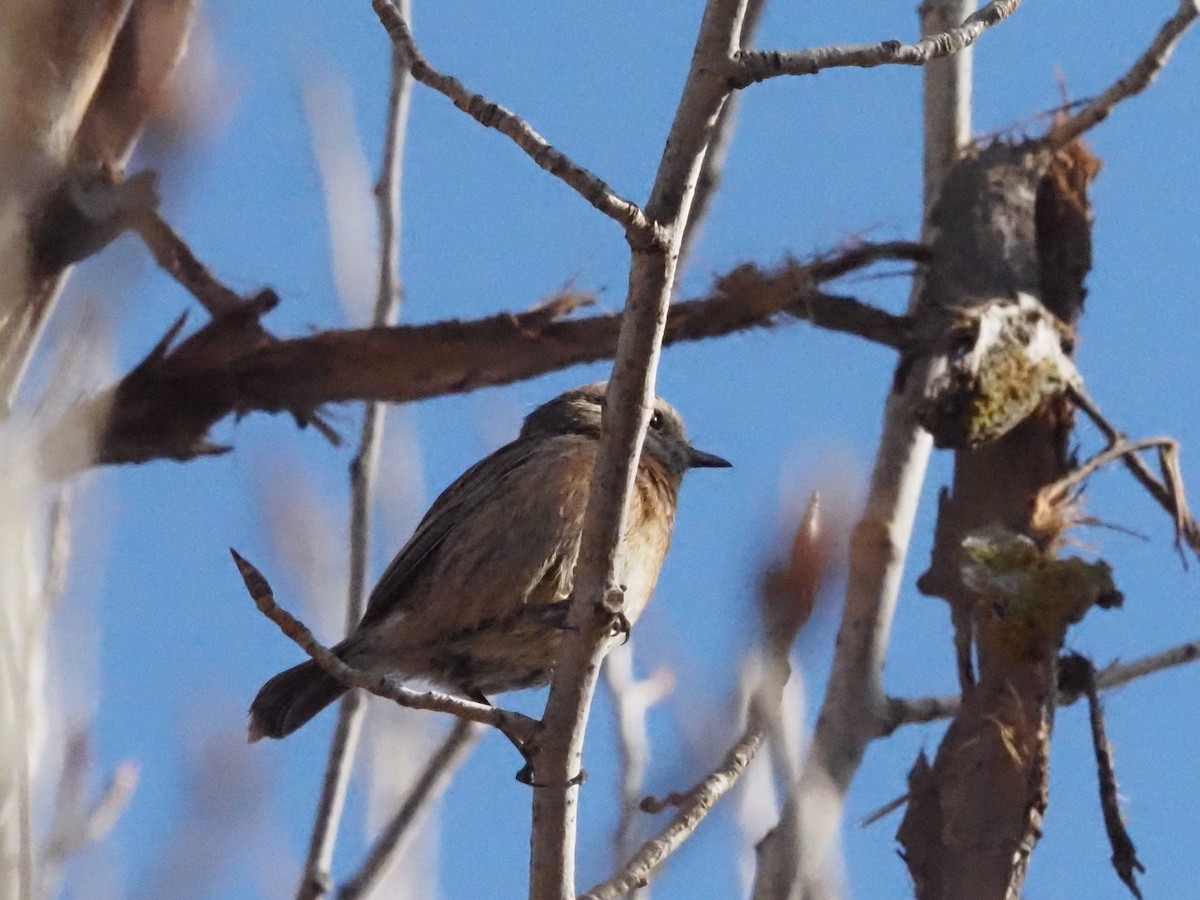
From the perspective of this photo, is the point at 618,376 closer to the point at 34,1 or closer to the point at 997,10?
the point at 997,10

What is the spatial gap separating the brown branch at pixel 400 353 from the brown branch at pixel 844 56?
2.74 meters

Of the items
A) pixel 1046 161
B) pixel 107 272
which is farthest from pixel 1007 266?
pixel 107 272

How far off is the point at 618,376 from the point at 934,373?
2.81m

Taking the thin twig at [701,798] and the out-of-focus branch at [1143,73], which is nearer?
the thin twig at [701,798]

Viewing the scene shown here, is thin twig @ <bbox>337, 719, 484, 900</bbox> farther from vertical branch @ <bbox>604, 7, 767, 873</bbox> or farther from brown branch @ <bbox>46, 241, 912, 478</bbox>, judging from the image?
brown branch @ <bbox>46, 241, 912, 478</bbox>

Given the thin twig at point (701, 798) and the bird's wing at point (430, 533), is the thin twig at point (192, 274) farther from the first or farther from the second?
the thin twig at point (701, 798)

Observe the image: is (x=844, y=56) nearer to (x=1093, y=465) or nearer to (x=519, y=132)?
(x=519, y=132)

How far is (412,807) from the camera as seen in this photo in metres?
5.13

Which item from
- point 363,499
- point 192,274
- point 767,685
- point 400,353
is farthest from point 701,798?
point 192,274

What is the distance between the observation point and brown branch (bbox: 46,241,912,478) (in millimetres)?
6227

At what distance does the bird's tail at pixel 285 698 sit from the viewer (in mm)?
5371

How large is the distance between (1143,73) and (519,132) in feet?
10.7

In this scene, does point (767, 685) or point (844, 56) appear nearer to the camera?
point (844, 56)

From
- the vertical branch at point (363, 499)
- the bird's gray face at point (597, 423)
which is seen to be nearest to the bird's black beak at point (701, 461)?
the bird's gray face at point (597, 423)
